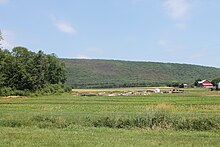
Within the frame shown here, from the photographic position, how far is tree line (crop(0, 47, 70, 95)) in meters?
102

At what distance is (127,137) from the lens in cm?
1838

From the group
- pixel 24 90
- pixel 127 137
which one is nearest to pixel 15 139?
pixel 127 137

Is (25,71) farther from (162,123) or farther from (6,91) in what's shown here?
(162,123)

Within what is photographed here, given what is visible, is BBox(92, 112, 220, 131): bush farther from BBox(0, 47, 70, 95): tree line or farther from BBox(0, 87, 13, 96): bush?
BBox(0, 87, 13, 96): bush

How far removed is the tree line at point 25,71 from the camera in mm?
102125

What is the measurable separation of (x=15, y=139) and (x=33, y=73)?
9446 centimetres

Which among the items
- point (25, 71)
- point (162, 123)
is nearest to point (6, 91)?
point (25, 71)

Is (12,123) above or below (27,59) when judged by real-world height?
below

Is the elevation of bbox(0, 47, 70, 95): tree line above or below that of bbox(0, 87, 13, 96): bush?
above

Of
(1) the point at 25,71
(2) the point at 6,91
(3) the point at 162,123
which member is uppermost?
(1) the point at 25,71

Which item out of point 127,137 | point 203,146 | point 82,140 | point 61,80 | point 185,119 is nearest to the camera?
point 203,146

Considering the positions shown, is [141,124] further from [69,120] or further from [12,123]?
[12,123]

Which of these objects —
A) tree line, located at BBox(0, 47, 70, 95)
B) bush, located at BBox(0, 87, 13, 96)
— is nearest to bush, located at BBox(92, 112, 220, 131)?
tree line, located at BBox(0, 47, 70, 95)

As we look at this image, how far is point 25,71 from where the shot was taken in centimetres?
10725
